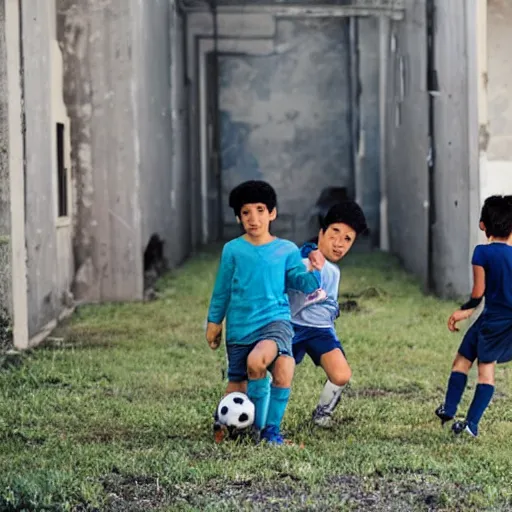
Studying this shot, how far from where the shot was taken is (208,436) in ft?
20.7

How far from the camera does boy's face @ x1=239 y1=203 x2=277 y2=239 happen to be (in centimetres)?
601

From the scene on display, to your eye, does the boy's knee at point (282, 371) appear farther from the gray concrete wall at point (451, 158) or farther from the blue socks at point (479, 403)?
the gray concrete wall at point (451, 158)

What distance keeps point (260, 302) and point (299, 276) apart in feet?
0.80

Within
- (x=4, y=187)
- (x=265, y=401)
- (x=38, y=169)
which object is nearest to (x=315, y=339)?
(x=265, y=401)

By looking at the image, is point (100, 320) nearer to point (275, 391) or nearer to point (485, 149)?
point (485, 149)

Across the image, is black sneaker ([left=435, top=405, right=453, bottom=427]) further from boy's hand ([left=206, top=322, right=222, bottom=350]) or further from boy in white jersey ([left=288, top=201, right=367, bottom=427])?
boy's hand ([left=206, top=322, right=222, bottom=350])

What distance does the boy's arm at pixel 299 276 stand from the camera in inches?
234

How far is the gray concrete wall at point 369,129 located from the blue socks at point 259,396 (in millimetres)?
14148

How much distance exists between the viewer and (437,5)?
44.4 ft

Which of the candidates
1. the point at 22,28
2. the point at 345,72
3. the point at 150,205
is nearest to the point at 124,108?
the point at 150,205

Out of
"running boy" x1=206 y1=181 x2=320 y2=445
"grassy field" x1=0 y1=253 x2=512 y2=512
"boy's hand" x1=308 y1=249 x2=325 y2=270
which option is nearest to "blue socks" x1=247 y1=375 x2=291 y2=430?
"running boy" x1=206 y1=181 x2=320 y2=445

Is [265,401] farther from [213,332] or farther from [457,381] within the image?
[457,381]

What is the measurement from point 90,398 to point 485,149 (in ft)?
20.2

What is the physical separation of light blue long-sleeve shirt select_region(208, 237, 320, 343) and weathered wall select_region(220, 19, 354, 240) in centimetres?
1497
